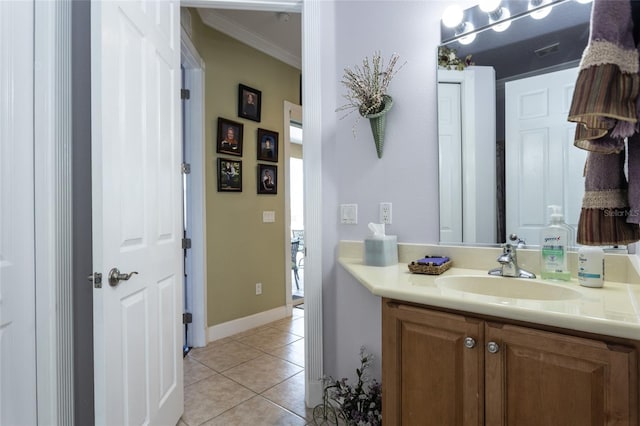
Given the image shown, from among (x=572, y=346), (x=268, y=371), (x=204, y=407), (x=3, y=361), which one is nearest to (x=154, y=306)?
(x=3, y=361)

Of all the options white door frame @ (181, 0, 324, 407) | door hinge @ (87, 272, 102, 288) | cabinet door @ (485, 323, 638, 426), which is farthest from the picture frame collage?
cabinet door @ (485, 323, 638, 426)

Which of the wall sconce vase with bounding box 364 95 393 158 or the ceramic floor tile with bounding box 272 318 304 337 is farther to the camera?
the ceramic floor tile with bounding box 272 318 304 337

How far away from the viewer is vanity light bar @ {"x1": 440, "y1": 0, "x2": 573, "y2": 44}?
1.47m

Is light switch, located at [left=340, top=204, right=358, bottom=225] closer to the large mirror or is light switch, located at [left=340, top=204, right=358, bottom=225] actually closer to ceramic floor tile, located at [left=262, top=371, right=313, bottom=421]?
the large mirror

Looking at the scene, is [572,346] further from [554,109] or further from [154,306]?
[154,306]

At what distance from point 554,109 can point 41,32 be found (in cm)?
192

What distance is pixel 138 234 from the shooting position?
137 cm

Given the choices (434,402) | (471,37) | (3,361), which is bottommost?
(434,402)

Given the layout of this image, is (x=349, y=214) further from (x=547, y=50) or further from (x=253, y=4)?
(x=253, y=4)

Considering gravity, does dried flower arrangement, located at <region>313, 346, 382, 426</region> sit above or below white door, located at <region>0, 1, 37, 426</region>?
below

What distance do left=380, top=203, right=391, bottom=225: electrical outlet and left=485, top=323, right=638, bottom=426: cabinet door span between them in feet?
2.88

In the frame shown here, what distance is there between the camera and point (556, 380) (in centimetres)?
86

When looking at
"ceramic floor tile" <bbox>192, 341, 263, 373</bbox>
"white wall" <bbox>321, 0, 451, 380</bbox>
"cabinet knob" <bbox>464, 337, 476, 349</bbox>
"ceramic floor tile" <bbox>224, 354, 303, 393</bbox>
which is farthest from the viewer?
"ceramic floor tile" <bbox>192, 341, 263, 373</bbox>

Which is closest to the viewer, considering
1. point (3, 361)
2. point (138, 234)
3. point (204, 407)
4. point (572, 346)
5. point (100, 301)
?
point (572, 346)
